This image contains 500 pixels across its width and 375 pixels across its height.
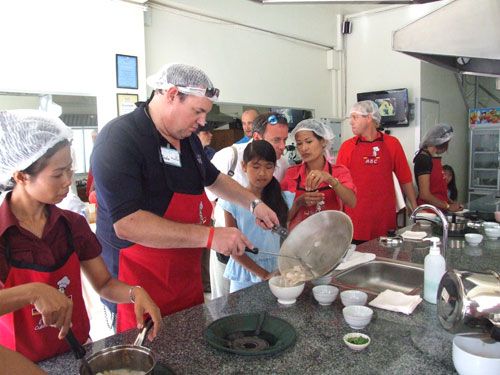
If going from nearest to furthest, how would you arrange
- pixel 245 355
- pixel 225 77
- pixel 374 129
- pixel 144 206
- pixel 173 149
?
pixel 245 355 → pixel 144 206 → pixel 173 149 → pixel 374 129 → pixel 225 77

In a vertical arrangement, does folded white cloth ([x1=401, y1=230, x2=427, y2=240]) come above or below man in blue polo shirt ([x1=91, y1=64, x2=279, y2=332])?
below

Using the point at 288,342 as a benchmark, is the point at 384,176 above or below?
above

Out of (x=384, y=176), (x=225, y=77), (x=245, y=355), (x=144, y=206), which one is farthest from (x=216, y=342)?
(x=225, y=77)

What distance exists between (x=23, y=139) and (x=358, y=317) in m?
1.15

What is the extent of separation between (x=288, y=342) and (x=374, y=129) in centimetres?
265

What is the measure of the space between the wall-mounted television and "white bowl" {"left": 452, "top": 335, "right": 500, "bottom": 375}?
5057mm

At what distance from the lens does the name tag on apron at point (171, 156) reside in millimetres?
1574

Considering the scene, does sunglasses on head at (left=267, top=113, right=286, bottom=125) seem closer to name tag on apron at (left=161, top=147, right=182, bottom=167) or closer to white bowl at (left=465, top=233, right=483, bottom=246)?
name tag on apron at (left=161, top=147, right=182, bottom=167)

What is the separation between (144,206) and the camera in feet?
4.96

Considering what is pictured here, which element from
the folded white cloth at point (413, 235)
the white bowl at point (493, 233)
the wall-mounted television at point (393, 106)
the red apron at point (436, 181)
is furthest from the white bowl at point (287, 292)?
the wall-mounted television at point (393, 106)

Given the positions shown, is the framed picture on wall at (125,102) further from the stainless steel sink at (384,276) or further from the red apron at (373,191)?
the stainless steel sink at (384,276)

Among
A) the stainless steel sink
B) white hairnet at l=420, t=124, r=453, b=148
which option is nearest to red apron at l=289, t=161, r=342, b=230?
the stainless steel sink

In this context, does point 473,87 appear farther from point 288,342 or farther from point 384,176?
point 288,342

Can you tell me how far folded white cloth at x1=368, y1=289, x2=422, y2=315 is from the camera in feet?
Result: 4.59
